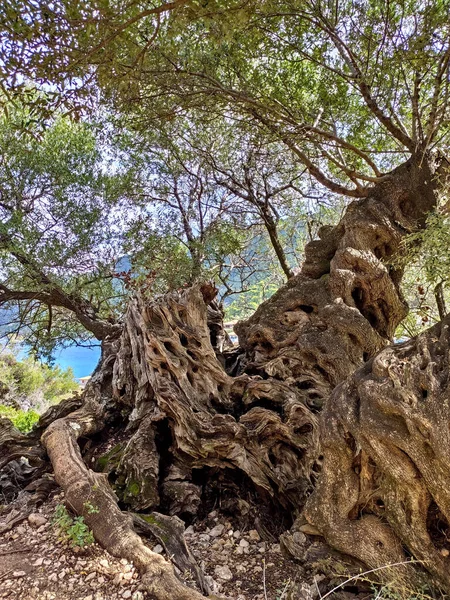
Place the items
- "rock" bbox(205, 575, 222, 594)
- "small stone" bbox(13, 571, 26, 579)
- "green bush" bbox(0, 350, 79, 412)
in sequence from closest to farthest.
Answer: "small stone" bbox(13, 571, 26, 579) → "rock" bbox(205, 575, 222, 594) → "green bush" bbox(0, 350, 79, 412)

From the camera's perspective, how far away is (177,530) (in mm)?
3539

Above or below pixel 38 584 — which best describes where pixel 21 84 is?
above

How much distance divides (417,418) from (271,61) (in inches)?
273

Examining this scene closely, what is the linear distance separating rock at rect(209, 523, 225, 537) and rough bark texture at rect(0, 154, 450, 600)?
27cm

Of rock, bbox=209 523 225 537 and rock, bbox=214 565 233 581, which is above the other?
rock, bbox=209 523 225 537

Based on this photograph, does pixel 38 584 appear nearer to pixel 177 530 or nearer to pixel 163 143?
pixel 177 530

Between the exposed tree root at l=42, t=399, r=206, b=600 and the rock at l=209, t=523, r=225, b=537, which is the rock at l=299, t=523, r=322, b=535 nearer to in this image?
the rock at l=209, t=523, r=225, b=537

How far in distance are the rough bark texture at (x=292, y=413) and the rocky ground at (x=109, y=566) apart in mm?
176

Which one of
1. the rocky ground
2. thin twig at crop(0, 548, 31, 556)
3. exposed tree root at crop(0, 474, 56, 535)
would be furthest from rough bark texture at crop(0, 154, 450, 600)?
thin twig at crop(0, 548, 31, 556)

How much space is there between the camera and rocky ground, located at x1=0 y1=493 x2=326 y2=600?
2.89 metres

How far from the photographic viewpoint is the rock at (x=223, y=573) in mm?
3363

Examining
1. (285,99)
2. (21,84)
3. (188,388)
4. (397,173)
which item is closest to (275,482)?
(188,388)

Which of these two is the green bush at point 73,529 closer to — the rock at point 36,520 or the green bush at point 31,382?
the rock at point 36,520

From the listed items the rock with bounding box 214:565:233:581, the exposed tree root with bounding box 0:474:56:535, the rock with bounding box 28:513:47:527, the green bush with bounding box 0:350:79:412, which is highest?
the green bush with bounding box 0:350:79:412
